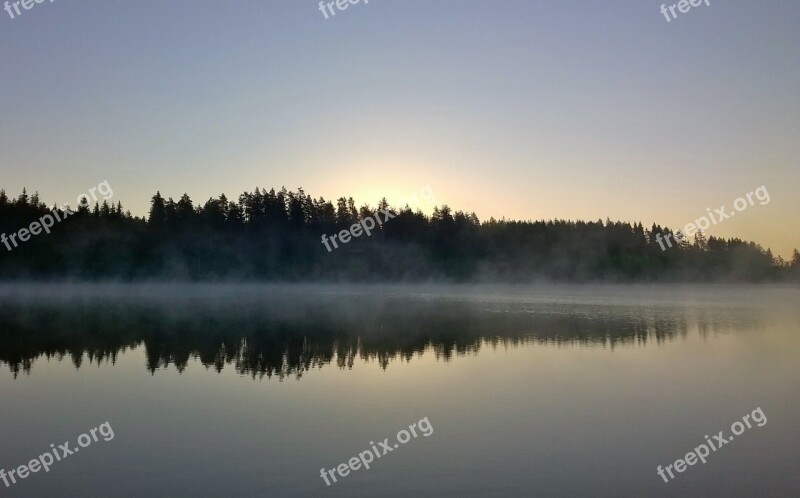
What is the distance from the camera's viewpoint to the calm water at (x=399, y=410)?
985cm

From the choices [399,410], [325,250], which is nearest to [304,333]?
[399,410]

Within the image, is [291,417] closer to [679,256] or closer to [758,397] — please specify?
[758,397]

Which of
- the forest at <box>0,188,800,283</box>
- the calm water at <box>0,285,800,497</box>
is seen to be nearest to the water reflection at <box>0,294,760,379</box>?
the calm water at <box>0,285,800,497</box>

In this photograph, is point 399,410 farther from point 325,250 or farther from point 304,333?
point 325,250

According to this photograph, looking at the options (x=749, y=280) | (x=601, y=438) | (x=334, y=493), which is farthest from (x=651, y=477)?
(x=749, y=280)

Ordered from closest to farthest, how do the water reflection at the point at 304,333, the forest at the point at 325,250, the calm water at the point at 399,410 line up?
the calm water at the point at 399,410
the water reflection at the point at 304,333
the forest at the point at 325,250

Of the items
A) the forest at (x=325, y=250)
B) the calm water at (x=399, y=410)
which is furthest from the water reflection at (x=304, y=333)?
the forest at (x=325, y=250)

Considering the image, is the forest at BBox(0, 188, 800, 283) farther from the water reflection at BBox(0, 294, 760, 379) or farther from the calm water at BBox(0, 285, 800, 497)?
the calm water at BBox(0, 285, 800, 497)

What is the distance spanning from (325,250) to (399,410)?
318ft

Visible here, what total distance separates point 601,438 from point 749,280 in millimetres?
157171

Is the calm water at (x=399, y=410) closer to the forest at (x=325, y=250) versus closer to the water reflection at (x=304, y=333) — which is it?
the water reflection at (x=304, y=333)

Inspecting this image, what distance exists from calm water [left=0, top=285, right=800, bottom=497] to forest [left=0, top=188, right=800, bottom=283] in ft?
238

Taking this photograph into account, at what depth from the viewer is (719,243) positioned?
15312 cm

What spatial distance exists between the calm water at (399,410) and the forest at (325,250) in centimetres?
7241
